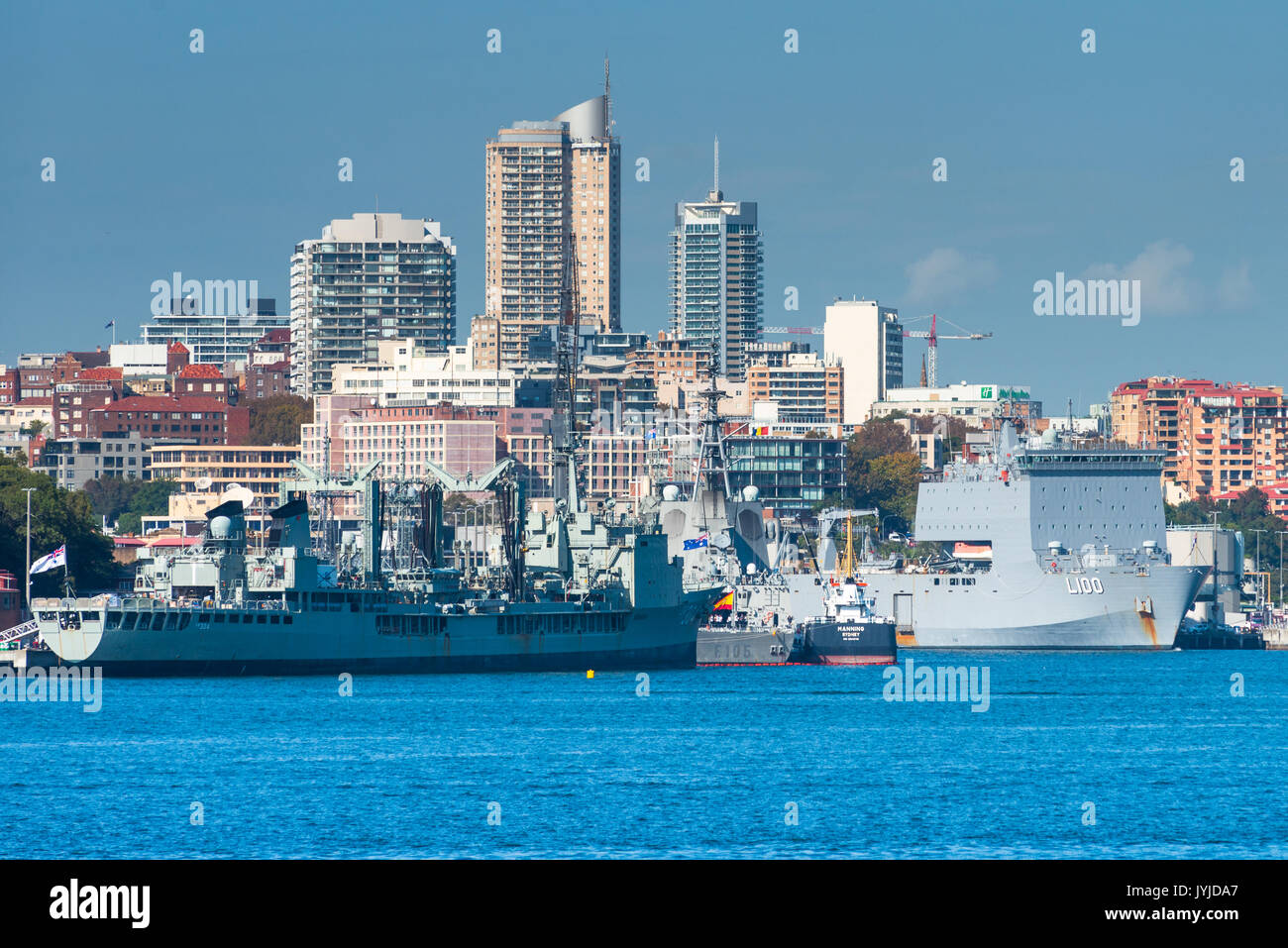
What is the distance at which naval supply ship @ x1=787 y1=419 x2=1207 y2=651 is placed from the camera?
370 feet

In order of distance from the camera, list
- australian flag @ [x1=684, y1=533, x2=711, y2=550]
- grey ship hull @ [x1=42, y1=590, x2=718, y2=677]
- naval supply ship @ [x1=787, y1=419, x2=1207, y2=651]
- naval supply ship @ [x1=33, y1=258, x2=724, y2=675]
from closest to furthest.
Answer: grey ship hull @ [x1=42, y1=590, x2=718, y2=677]
naval supply ship @ [x1=33, y1=258, x2=724, y2=675]
naval supply ship @ [x1=787, y1=419, x2=1207, y2=651]
australian flag @ [x1=684, y1=533, x2=711, y2=550]

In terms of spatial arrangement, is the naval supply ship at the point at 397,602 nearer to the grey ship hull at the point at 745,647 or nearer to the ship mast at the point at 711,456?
the grey ship hull at the point at 745,647

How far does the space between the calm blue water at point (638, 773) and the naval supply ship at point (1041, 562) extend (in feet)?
102

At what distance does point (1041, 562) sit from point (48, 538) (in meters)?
56.6

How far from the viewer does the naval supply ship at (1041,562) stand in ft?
370

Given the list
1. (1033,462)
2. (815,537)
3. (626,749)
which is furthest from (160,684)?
(815,537)

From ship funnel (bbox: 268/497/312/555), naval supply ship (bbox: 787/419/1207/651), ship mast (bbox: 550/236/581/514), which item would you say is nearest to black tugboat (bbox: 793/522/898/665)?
naval supply ship (bbox: 787/419/1207/651)

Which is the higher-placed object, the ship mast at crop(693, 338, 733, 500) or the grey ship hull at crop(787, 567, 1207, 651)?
the ship mast at crop(693, 338, 733, 500)

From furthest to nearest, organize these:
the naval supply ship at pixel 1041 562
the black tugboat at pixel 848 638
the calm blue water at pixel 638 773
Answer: the naval supply ship at pixel 1041 562 → the black tugboat at pixel 848 638 → the calm blue water at pixel 638 773

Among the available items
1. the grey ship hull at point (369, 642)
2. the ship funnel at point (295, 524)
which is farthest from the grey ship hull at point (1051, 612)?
the ship funnel at point (295, 524)

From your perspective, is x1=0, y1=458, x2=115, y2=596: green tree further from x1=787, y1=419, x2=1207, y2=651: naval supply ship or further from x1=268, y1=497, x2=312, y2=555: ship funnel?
x1=787, y1=419, x2=1207, y2=651: naval supply ship

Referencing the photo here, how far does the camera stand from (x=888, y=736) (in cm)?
5972

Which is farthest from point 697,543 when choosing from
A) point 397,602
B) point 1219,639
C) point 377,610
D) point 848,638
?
point 1219,639

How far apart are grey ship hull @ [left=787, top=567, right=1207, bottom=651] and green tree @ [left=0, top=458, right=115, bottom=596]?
139 ft
